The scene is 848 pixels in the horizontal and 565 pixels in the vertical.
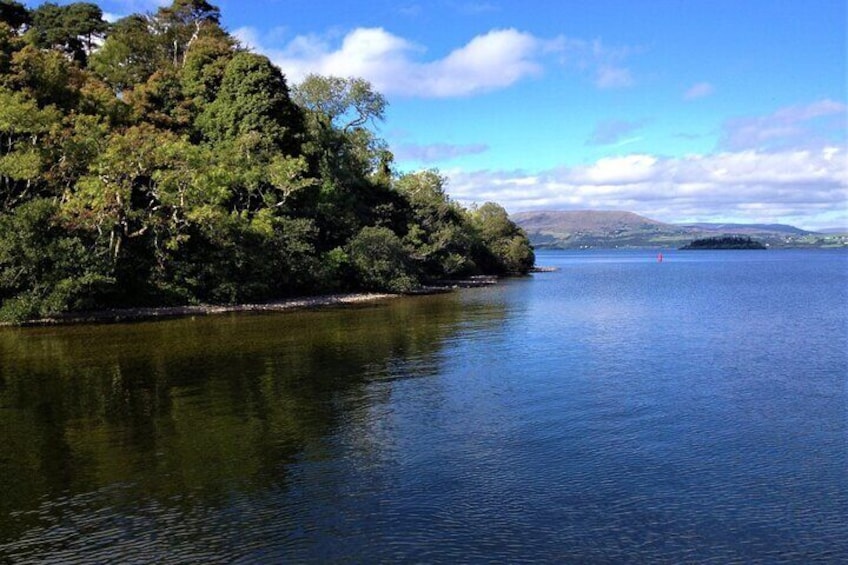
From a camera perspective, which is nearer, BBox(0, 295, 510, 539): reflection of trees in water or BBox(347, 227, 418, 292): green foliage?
BBox(0, 295, 510, 539): reflection of trees in water

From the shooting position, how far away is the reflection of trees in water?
13648 millimetres

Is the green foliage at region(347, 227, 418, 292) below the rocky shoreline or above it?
above

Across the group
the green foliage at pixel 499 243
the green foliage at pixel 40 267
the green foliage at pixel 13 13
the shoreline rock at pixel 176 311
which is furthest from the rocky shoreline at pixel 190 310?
the green foliage at pixel 13 13

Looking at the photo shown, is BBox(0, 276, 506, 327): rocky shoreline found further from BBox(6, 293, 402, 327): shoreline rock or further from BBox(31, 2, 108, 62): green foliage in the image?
BBox(31, 2, 108, 62): green foliage

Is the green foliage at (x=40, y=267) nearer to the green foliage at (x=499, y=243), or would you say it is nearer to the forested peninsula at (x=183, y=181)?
the forested peninsula at (x=183, y=181)

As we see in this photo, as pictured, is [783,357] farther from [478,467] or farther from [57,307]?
[57,307]

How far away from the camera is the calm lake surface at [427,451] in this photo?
1055 cm

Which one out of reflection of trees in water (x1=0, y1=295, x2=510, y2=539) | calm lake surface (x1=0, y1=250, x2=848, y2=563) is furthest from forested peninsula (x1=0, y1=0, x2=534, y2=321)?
calm lake surface (x1=0, y1=250, x2=848, y2=563)

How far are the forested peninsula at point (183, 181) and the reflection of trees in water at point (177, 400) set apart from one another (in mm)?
8482

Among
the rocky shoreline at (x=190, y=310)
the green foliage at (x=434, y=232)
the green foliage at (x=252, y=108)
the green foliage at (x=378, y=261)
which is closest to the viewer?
the rocky shoreline at (x=190, y=310)

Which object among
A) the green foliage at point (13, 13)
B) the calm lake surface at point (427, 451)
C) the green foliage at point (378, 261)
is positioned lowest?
the calm lake surface at point (427, 451)

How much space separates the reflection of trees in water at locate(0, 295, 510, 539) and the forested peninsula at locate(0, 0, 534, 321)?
8.48 m

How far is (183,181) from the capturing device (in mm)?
47500

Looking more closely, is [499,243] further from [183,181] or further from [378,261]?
[183,181]
